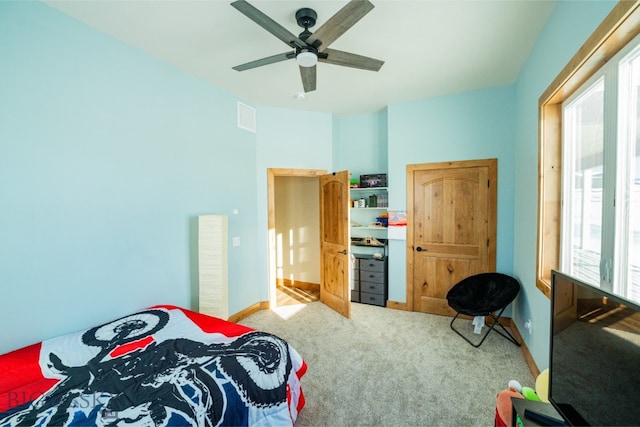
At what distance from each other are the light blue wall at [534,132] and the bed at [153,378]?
6.72 ft

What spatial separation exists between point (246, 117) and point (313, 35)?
81.8 inches

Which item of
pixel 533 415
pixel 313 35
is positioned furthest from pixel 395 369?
pixel 313 35

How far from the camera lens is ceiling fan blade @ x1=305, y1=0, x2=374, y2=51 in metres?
1.42

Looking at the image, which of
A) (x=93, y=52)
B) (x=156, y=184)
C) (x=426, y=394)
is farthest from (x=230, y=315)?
(x=93, y=52)

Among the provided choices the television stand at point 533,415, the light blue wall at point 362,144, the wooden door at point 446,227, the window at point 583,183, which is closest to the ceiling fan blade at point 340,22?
the window at point 583,183

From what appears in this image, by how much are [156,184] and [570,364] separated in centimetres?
301

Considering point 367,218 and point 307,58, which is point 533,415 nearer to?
point 307,58

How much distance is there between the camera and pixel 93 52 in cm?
203

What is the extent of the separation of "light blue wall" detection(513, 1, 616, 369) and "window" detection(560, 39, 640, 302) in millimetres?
280

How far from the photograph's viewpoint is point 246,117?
3496 mm

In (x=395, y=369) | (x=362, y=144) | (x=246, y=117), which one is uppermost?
(x=246, y=117)

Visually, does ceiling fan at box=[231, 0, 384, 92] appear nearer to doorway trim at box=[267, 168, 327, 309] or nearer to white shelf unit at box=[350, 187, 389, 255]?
doorway trim at box=[267, 168, 327, 309]

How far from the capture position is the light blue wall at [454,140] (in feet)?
10.3

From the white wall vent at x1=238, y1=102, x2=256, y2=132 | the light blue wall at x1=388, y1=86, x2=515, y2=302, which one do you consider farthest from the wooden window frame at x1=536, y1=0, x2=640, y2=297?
the white wall vent at x1=238, y1=102, x2=256, y2=132
